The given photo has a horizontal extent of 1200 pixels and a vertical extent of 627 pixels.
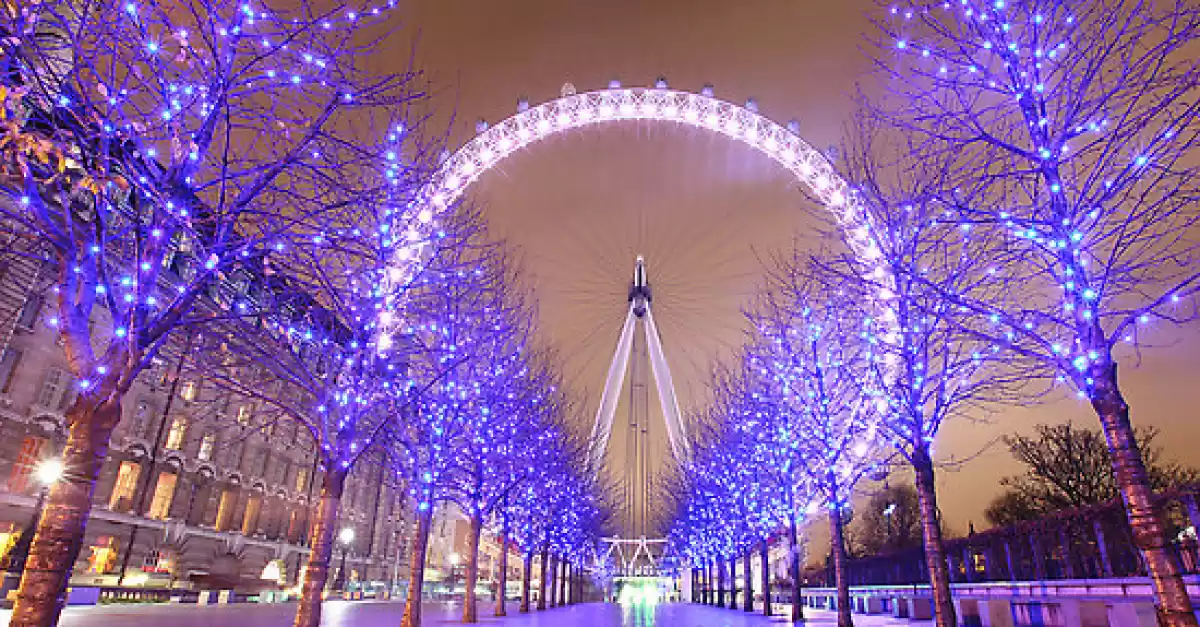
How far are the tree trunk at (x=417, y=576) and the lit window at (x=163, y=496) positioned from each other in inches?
1144

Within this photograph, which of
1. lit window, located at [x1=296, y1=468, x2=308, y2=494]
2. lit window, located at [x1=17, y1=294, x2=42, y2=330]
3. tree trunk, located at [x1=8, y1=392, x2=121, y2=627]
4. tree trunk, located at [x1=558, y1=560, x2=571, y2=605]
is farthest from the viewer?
lit window, located at [x1=296, y1=468, x2=308, y2=494]

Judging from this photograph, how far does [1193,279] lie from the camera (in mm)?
8016

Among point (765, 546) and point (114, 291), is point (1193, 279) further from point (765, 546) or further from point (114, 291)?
point (765, 546)

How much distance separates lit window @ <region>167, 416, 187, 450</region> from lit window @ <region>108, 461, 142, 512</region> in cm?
287

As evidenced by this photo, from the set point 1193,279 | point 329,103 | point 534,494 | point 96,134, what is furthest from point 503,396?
point 1193,279

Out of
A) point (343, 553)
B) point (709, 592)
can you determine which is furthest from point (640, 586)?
point (343, 553)

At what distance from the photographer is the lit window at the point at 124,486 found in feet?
118

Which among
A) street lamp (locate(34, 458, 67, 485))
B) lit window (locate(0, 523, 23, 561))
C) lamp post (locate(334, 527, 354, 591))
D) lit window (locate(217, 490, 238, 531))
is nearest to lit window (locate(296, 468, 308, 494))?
lamp post (locate(334, 527, 354, 591))

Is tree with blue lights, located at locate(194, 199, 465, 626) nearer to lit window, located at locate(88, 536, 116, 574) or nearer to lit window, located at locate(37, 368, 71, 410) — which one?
lit window, located at locate(37, 368, 71, 410)

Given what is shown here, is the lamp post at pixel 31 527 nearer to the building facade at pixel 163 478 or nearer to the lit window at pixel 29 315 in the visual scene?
the building facade at pixel 163 478

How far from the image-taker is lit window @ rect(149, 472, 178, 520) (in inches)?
1521

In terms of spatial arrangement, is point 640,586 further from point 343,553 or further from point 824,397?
point 824,397

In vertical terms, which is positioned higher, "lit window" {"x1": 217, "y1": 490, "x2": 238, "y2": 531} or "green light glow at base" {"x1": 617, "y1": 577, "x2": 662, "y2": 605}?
"lit window" {"x1": 217, "y1": 490, "x2": 238, "y2": 531}

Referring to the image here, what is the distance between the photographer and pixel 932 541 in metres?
12.9
